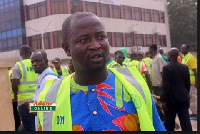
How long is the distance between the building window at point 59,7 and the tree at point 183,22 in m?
0.77

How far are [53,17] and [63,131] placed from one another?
1.00 m

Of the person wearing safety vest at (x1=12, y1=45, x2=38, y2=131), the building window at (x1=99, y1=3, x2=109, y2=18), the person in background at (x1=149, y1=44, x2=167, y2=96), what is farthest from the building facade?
the person in background at (x1=149, y1=44, x2=167, y2=96)

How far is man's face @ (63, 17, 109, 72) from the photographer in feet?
3.65

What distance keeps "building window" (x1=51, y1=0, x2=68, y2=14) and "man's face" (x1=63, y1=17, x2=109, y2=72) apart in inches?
28.8

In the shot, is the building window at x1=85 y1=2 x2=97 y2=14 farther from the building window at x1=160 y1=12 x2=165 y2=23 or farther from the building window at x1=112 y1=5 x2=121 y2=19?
the building window at x1=160 y1=12 x2=165 y2=23

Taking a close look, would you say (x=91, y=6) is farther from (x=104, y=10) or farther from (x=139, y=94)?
(x=139, y=94)

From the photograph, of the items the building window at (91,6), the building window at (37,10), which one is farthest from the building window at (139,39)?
the building window at (37,10)

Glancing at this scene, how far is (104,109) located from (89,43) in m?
0.27

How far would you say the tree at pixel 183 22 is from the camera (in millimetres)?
1941

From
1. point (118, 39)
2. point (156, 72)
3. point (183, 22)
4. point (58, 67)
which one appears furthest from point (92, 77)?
point (156, 72)

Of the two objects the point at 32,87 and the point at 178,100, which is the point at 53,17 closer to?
the point at 32,87

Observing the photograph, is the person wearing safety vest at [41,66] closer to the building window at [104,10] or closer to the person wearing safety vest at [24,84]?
the building window at [104,10]

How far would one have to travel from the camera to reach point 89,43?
1118 mm

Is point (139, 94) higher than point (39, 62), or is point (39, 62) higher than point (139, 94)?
point (39, 62)
